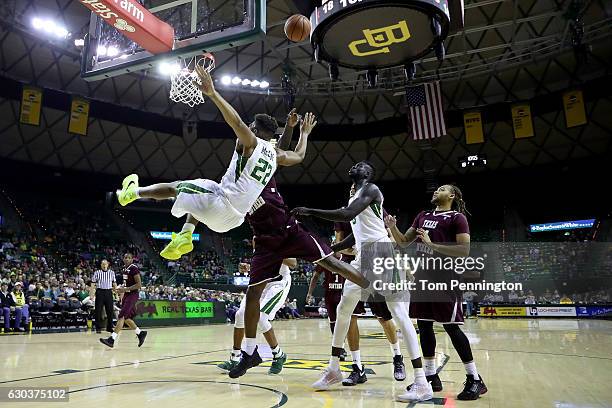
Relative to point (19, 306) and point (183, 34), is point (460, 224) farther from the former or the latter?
point (19, 306)

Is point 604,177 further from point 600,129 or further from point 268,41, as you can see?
point 268,41

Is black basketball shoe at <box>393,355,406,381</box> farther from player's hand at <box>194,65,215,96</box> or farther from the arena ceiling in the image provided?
the arena ceiling

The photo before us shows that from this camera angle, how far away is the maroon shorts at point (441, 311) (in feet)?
14.1

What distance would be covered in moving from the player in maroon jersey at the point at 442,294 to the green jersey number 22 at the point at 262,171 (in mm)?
1376

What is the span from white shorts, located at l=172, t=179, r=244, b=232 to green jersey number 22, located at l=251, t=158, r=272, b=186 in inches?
13.1

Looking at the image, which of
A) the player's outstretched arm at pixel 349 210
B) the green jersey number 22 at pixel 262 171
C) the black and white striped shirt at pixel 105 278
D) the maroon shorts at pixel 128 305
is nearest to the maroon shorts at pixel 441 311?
the player's outstretched arm at pixel 349 210

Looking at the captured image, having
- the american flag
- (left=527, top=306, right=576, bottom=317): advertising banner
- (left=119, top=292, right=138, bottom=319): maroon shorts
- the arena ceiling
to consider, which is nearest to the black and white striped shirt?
(left=119, top=292, right=138, bottom=319): maroon shorts

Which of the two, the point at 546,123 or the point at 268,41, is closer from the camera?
the point at 268,41

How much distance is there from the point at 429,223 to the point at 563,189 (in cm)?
2861

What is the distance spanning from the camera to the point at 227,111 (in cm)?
385

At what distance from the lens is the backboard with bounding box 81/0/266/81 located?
7031 mm

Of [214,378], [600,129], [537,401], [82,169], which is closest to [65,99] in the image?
[82,169]

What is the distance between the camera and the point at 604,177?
2745cm

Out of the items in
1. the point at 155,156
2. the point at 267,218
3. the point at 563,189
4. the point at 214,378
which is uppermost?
the point at 155,156
